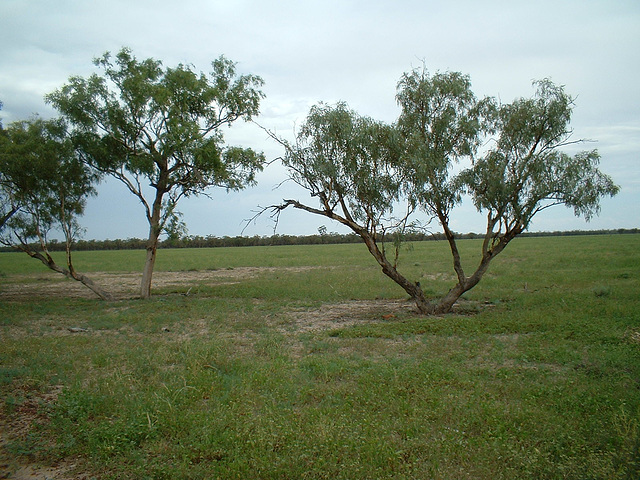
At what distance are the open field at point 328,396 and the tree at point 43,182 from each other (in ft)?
23.4

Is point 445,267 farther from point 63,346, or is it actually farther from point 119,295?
point 63,346

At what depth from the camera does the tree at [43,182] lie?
64.6 ft

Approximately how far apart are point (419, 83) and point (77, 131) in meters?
15.9

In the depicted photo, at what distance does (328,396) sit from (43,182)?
65.6 ft

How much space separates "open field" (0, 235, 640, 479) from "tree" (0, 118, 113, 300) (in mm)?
7137

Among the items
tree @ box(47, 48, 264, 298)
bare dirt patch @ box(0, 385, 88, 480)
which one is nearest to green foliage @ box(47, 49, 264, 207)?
tree @ box(47, 48, 264, 298)

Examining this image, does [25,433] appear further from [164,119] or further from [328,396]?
[164,119]

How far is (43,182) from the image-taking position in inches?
826

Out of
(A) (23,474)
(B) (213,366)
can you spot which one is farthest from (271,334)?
(A) (23,474)

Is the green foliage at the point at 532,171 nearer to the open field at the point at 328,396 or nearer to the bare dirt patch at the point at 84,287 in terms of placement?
the open field at the point at 328,396

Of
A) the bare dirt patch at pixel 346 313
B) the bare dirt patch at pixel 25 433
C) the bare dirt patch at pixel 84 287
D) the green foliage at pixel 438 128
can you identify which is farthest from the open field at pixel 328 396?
the bare dirt patch at pixel 84 287

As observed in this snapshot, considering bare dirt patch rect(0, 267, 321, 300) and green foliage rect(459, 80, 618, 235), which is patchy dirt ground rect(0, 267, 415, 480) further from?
green foliage rect(459, 80, 618, 235)

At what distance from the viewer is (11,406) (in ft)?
23.7

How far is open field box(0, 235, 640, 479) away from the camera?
537 cm
